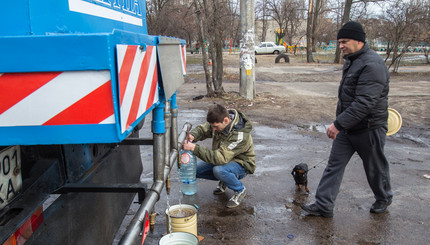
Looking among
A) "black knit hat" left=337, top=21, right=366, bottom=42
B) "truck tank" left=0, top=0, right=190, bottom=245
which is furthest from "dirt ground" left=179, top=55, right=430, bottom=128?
"truck tank" left=0, top=0, right=190, bottom=245

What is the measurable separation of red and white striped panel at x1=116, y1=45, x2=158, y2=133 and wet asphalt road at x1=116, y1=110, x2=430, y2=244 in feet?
6.79

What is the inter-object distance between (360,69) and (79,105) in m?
2.87

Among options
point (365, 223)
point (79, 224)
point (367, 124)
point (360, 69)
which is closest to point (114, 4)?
point (79, 224)

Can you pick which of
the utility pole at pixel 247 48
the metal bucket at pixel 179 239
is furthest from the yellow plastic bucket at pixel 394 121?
the utility pole at pixel 247 48

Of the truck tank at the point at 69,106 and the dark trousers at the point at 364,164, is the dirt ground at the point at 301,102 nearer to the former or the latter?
the dark trousers at the point at 364,164

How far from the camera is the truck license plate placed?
152 centimetres

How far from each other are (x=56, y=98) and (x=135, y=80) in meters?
0.35

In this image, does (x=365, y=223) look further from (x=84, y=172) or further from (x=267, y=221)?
(x=84, y=172)

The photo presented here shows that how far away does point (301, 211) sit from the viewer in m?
3.96

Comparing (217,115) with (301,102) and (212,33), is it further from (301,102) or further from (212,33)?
(212,33)

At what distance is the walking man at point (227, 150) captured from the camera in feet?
12.3

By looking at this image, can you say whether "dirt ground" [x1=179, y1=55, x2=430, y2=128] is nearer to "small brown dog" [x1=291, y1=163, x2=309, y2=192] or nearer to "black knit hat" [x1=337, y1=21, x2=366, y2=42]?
"small brown dog" [x1=291, y1=163, x2=309, y2=192]

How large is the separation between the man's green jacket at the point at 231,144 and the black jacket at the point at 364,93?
0.97 meters

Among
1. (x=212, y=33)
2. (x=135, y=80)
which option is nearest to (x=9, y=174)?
(x=135, y=80)
